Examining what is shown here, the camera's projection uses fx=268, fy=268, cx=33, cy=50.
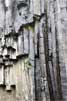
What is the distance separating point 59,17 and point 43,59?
0.92 m

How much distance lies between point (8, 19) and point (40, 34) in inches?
45.4

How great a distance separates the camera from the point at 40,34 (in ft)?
18.9

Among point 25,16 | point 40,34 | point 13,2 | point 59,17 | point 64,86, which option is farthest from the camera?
point 13,2

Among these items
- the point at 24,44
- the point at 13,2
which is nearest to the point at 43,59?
the point at 24,44

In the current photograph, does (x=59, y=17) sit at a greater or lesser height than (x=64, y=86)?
greater

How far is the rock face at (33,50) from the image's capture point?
5.24m

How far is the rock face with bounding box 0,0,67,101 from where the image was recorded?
524 cm

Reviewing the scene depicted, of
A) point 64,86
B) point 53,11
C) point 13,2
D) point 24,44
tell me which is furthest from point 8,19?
point 64,86

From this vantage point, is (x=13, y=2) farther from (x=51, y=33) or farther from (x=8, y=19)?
(x=51, y=33)

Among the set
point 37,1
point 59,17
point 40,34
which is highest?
point 37,1

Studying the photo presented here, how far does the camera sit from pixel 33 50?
19.2 feet

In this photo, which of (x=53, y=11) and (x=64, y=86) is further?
(x=53, y=11)

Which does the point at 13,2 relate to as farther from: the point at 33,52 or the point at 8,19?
the point at 33,52

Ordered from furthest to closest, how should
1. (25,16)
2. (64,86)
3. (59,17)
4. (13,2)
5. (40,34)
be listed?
(13,2), (25,16), (40,34), (59,17), (64,86)
